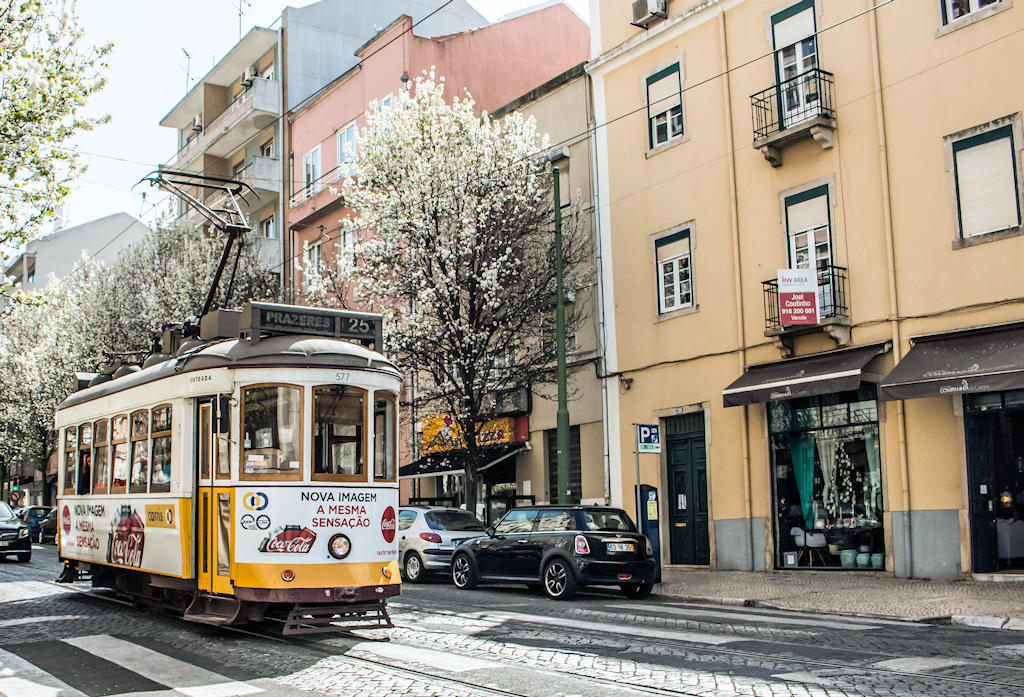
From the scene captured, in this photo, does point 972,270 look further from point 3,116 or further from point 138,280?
point 138,280

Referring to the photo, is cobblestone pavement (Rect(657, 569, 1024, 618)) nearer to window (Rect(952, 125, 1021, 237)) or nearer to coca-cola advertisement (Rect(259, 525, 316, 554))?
window (Rect(952, 125, 1021, 237))

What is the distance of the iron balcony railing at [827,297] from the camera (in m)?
18.2

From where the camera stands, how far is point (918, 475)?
17.0 m

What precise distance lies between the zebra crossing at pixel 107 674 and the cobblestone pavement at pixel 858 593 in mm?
8541

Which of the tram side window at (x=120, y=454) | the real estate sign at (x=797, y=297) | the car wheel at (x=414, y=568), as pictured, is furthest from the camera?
the car wheel at (x=414, y=568)

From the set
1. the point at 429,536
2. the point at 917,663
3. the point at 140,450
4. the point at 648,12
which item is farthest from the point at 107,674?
the point at 648,12

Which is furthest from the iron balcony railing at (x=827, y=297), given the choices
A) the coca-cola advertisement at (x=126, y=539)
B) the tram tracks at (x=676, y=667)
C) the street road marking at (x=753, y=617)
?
the coca-cola advertisement at (x=126, y=539)

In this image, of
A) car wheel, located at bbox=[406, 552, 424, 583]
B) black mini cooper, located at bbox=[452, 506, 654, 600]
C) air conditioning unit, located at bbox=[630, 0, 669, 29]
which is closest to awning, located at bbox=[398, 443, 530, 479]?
car wheel, located at bbox=[406, 552, 424, 583]

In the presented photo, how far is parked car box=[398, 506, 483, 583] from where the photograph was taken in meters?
19.8

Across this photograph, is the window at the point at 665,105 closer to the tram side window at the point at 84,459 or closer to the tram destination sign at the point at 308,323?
the tram destination sign at the point at 308,323

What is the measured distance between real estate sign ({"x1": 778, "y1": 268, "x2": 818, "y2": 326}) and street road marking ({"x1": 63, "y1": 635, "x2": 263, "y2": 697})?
40.3 ft

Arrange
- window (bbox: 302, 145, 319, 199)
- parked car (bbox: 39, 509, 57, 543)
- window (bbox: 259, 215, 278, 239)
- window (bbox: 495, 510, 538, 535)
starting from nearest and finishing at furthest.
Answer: window (bbox: 495, 510, 538, 535) < window (bbox: 302, 145, 319, 199) < parked car (bbox: 39, 509, 57, 543) < window (bbox: 259, 215, 278, 239)

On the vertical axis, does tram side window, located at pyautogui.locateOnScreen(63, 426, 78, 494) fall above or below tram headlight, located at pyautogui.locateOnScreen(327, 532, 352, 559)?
above

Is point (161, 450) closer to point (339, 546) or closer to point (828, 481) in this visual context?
point (339, 546)
